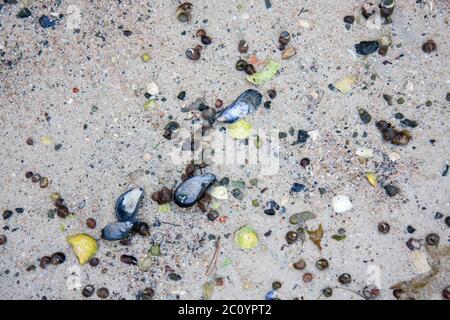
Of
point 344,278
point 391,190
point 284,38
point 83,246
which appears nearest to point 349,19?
point 284,38

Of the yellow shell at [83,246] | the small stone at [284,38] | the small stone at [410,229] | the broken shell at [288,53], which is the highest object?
the small stone at [284,38]

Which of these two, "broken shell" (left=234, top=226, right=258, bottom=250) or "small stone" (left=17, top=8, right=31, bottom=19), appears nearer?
"broken shell" (left=234, top=226, right=258, bottom=250)

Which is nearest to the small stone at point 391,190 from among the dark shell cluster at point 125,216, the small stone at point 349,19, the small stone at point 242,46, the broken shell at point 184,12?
the small stone at point 349,19

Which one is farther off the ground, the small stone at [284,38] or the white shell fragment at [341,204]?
the small stone at [284,38]

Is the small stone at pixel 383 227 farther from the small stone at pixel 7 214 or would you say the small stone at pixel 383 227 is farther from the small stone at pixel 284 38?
the small stone at pixel 7 214

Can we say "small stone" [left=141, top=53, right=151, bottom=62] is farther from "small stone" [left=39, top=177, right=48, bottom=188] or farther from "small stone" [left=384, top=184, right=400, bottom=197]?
"small stone" [left=384, top=184, right=400, bottom=197]

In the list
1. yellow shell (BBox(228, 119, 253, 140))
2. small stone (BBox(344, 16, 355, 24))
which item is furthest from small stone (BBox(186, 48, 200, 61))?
small stone (BBox(344, 16, 355, 24))
